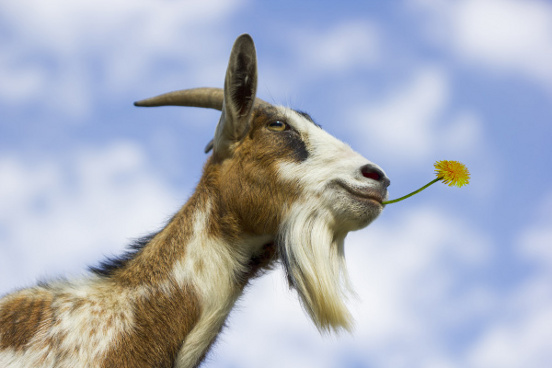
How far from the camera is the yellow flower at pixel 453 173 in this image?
5.76 metres

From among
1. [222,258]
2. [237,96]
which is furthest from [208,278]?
[237,96]

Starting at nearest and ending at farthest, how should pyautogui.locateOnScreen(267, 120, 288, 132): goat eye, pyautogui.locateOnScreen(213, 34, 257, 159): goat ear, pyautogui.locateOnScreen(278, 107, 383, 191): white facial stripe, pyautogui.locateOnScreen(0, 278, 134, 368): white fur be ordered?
pyautogui.locateOnScreen(0, 278, 134, 368): white fur, pyautogui.locateOnScreen(278, 107, 383, 191): white facial stripe, pyautogui.locateOnScreen(213, 34, 257, 159): goat ear, pyautogui.locateOnScreen(267, 120, 288, 132): goat eye

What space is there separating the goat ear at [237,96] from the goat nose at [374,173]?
1.17 metres

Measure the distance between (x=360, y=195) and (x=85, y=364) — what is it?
2667 millimetres

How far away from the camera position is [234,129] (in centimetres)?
598

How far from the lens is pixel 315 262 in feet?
19.1

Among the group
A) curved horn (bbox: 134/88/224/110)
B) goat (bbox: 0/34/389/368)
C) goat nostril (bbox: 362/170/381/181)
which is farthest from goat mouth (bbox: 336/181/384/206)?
curved horn (bbox: 134/88/224/110)

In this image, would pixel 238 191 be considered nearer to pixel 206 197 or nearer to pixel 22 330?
pixel 206 197

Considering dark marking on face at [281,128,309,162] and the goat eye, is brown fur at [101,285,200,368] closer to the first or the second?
dark marking on face at [281,128,309,162]

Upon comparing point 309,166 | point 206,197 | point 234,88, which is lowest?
point 206,197

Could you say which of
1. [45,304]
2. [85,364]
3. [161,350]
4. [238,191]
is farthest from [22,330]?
[238,191]

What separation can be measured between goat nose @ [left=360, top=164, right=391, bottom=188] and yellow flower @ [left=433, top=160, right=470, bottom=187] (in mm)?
484

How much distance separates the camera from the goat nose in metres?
Result: 5.75

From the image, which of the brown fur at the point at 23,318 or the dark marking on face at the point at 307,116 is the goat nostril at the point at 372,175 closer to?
the dark marking on face at the point at 307,116
